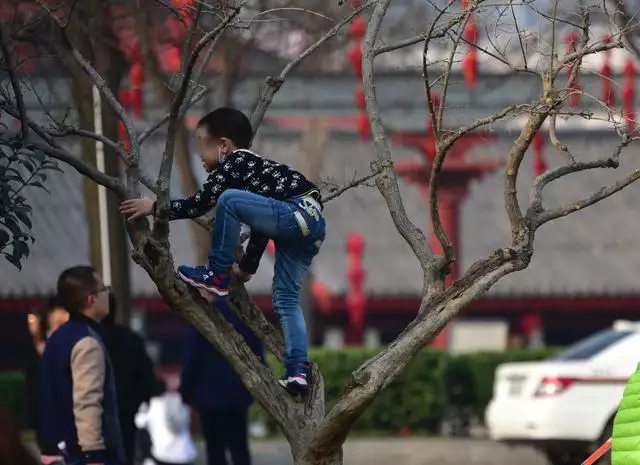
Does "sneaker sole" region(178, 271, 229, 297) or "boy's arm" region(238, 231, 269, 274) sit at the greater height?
"boy's arm" region(238, 231, 269, 274)

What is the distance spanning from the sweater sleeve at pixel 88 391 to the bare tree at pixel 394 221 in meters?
1.13

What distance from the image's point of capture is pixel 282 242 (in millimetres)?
6969

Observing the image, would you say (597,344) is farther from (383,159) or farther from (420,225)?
(420,225)

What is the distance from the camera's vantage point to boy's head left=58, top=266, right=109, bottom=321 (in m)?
7.95

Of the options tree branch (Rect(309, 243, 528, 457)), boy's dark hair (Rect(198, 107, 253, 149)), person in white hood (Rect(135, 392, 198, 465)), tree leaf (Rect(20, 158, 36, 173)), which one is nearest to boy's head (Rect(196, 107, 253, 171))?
boy's dark hair (Rect(198, 107, 253, 149))

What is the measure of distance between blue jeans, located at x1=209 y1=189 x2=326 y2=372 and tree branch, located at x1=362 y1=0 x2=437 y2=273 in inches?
13.6

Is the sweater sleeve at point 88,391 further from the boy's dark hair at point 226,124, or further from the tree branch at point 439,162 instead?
the tree branch at point 439,162

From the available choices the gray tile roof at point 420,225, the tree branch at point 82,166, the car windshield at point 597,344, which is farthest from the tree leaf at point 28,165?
the gray tile roof at point 420,225

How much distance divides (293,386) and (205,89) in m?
1.41

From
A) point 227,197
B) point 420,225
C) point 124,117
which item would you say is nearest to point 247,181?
point 227,197

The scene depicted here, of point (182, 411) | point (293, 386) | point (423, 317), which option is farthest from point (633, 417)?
point (182, 411)

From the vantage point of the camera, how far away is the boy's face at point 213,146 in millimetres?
6973

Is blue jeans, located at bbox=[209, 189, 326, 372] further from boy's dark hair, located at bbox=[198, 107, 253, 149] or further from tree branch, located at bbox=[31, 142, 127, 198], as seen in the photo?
tree branch, located at bbox=[31, 142, 127, 198]

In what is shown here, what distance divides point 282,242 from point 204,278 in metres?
0.36
